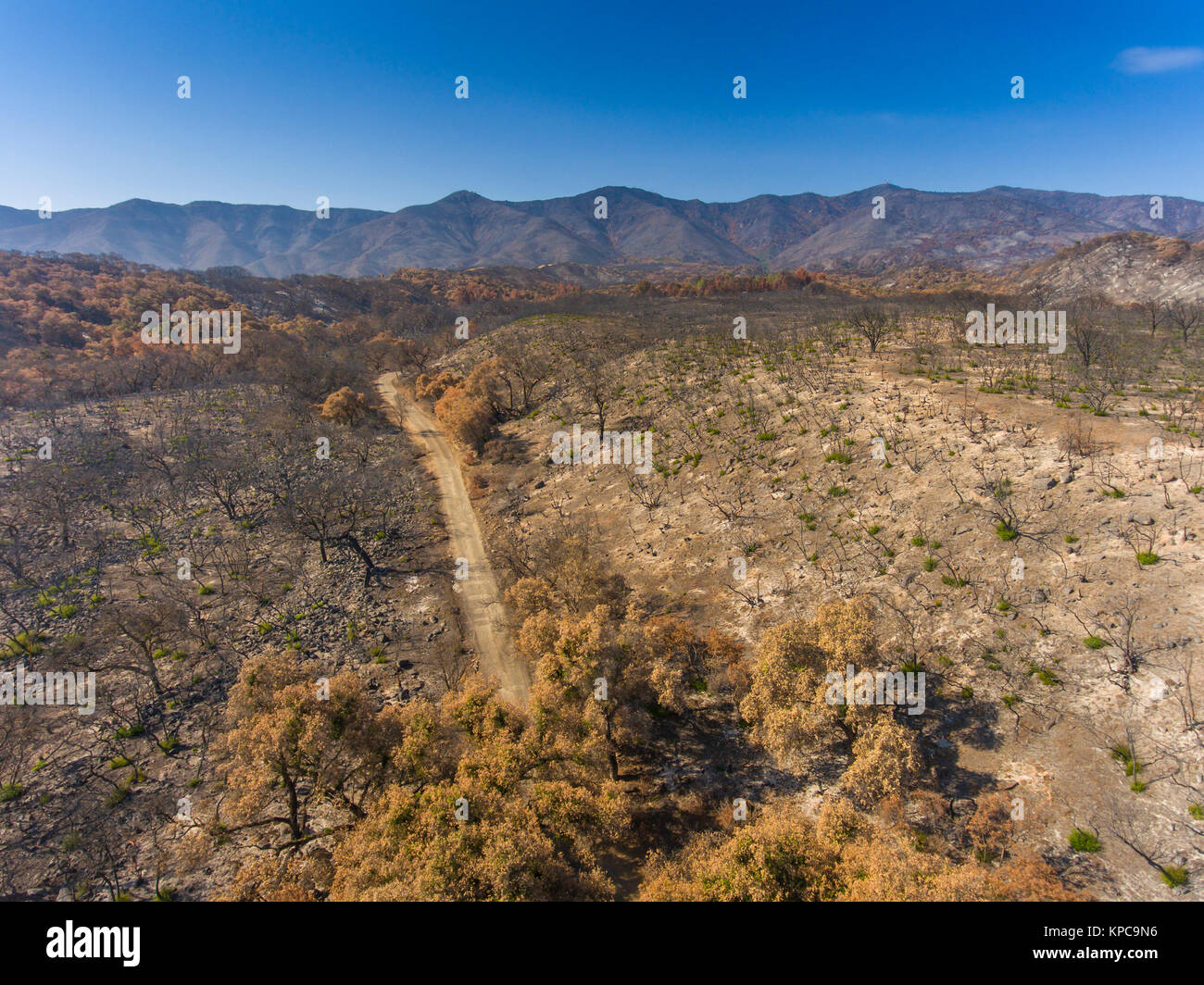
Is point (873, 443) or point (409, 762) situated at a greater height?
point (873, 443)

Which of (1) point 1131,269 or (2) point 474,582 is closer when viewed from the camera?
(2) point 474,582

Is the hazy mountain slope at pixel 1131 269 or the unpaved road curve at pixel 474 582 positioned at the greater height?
the hazy mountain slope at pixel 1131 269

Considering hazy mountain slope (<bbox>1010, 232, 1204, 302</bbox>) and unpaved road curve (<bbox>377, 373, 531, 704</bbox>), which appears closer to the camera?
unpaved road curve (<bbox>377, 373, 531, 704</bbox>)

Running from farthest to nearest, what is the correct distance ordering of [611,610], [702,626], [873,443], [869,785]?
1. [873,443]
2. [702,626]
3. [611,610]
4. [869,785]

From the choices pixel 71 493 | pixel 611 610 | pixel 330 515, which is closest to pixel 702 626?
pixel 611 610

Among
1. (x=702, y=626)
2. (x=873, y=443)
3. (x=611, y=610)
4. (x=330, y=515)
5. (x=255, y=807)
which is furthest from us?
(x=330, y=515)

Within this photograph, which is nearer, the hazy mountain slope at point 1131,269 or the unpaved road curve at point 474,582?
the unpaved road curve at point 474,582

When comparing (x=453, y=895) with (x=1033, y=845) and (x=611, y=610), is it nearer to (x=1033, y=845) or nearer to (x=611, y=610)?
(x=611, y=610)

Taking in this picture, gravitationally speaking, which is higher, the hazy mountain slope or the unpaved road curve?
the hazy mountain slope
